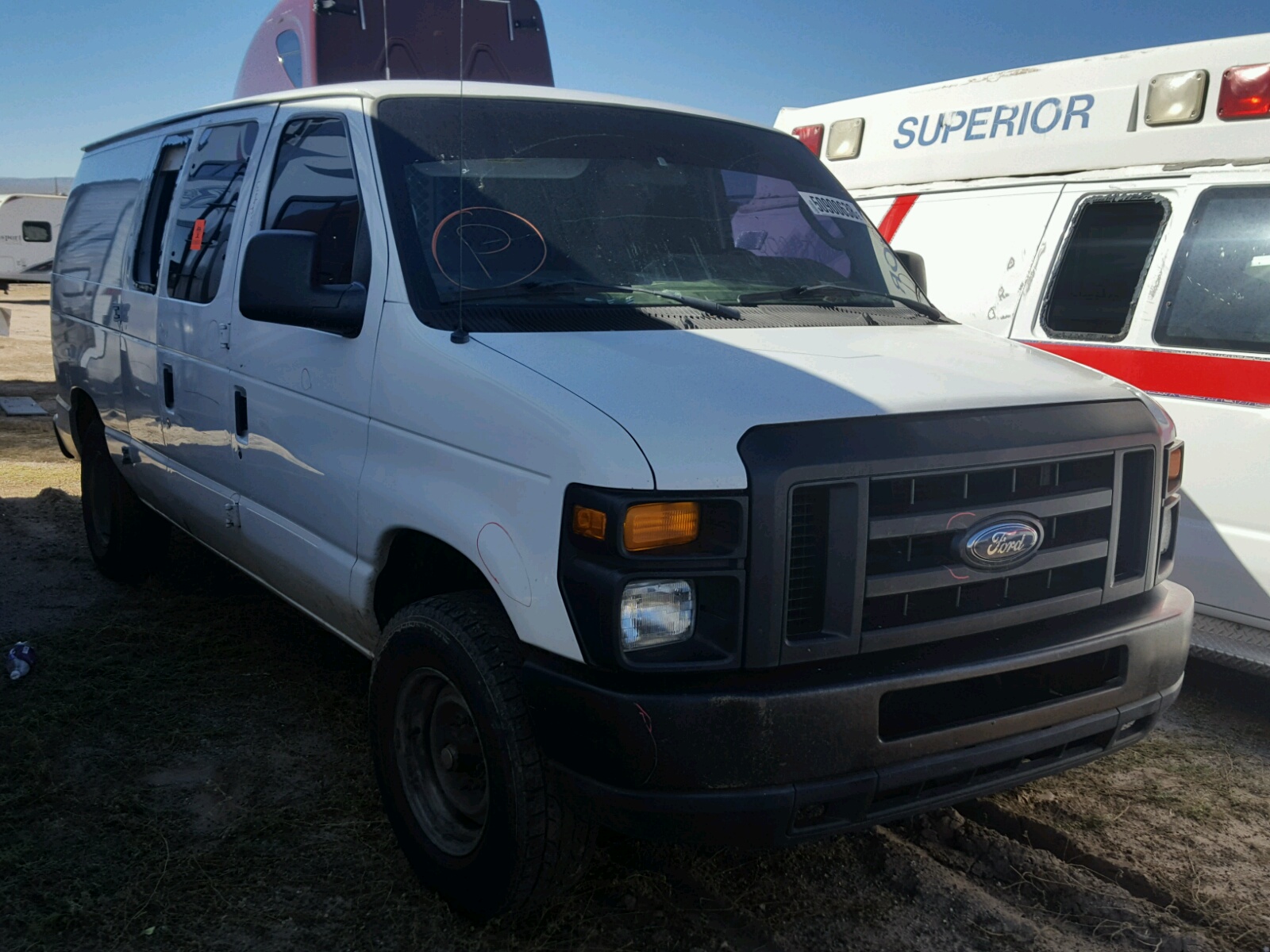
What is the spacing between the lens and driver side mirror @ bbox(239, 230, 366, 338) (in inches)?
122

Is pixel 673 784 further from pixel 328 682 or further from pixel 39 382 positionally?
pixel 39 382

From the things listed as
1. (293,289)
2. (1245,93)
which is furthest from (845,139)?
(293,289)

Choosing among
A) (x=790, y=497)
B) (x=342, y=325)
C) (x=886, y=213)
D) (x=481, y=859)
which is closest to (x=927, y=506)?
(x=790, y=497)

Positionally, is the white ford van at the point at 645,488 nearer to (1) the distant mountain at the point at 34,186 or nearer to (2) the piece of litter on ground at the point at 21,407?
(2) the piece of litter on ground at the point at 21,407

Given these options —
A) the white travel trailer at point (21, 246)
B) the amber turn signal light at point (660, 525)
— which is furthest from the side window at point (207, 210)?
the white travel trailer at point (21, 246)

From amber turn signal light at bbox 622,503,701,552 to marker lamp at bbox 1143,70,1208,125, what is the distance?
347 centimetres

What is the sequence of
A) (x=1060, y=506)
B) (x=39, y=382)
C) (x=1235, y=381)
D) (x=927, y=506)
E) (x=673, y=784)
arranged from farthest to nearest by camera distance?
(x=39, y=382) → (x=1235, y=381) → (x=1060, y=506) → (x=927, y=506) → (x=673, y=784)

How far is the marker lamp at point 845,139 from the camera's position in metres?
6.19

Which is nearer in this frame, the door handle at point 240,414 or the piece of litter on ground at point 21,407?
the door handle at point 240,414

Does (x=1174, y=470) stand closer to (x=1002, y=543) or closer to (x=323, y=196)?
(x=1002, y=543)

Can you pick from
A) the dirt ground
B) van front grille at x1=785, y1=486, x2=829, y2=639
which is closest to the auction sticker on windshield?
van front grille at x1=785, y1=486, x2=829, y2=639

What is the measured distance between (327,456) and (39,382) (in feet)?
40.7

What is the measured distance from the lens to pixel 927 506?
2535 mm

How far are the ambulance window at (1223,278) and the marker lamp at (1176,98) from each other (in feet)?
1.48
